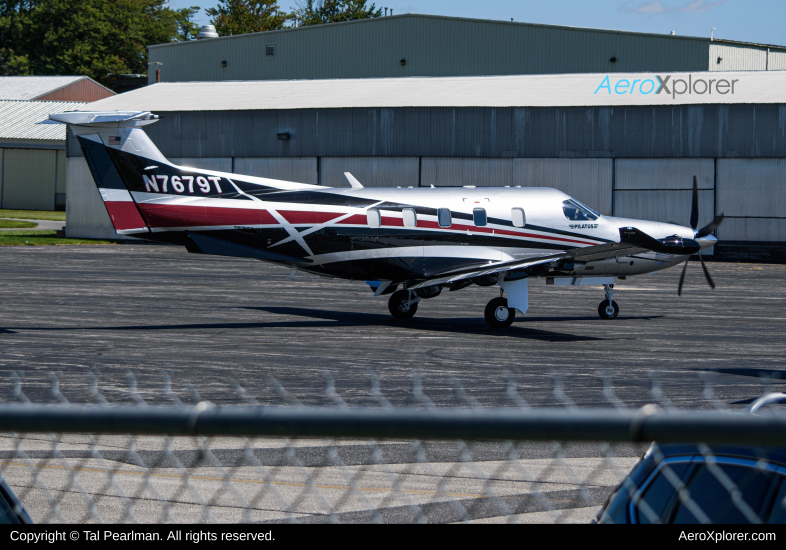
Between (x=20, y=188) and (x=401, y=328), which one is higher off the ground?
(x=20, y=188)

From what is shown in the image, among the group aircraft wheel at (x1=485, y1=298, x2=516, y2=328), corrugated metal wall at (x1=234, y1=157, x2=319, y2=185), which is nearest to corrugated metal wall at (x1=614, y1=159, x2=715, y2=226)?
corrugated metal wall at (x1=234, y1=157, x2=319, y2=185)

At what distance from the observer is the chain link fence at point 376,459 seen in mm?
2977

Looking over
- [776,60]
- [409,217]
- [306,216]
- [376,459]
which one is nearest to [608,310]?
[409,217]

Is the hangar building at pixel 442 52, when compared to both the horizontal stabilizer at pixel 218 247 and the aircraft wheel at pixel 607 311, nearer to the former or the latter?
the aircraft wheel at pixel 607 311

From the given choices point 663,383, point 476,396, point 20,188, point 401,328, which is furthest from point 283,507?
point 20,188

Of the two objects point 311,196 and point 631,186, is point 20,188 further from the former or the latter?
point 311,196

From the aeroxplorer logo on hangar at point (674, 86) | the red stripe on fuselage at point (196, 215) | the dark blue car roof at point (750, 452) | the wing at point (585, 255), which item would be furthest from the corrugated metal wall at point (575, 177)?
the dark blue car roof at point (750, 452)

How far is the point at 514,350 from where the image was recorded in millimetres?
15672

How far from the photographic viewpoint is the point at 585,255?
1759cm

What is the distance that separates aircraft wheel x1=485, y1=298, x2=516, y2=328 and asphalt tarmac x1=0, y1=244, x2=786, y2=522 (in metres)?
0.26

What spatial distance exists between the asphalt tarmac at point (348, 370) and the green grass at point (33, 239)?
12.0 metres

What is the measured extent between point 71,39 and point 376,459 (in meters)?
101

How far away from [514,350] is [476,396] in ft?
14.2

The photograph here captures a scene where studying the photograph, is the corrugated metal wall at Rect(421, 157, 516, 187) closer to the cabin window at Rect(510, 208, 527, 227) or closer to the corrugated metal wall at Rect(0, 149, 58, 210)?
the cabin window at Rect(510, 208, 527, 227)
